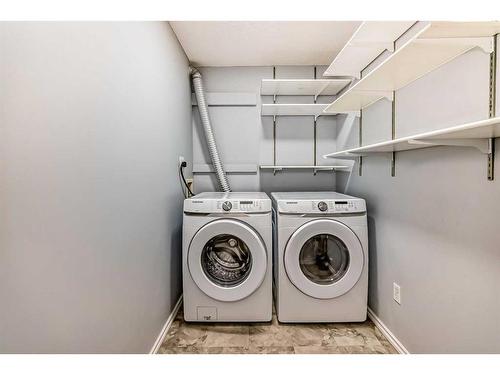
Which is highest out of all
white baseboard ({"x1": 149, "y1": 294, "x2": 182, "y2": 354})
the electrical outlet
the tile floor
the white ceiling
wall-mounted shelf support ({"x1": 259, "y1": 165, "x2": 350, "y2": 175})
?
the white ceiling

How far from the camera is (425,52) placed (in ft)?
3.88

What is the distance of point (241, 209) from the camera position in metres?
1.98

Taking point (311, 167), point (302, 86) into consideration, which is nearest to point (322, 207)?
point (311, 167)

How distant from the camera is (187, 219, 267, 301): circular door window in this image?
1.95m

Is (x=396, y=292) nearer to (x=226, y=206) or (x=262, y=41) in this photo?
(x=226, y=206)

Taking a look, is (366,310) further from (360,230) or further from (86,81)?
(86,81)

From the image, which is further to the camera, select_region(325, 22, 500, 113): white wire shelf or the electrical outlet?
the electrical outlet

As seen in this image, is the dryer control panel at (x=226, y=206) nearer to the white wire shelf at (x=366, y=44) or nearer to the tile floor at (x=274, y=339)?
the tile floor at (x=274, y=339)

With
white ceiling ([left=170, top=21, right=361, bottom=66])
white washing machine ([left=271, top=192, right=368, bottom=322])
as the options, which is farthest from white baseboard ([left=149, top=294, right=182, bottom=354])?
white ceiling ([left=170, top=21, right=361, bottom=66])

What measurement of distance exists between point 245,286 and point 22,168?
1.58 meters

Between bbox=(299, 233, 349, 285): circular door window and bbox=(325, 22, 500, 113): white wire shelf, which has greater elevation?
bbox=(325, 22, 500, 113): white wire shelf

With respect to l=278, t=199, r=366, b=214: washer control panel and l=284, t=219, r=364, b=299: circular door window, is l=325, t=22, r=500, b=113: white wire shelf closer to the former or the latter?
l=278, t=199, r=366, b=214: washer control panel

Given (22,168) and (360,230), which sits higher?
(22,168)
